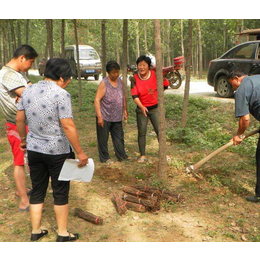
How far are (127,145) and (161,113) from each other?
2312mm

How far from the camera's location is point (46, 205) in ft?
12.7

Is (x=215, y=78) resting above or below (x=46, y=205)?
above

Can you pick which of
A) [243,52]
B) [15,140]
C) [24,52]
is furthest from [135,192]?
[243,52]

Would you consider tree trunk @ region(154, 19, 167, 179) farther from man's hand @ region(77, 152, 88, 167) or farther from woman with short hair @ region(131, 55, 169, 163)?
man's hand @ region(77, 152, 88, 167)

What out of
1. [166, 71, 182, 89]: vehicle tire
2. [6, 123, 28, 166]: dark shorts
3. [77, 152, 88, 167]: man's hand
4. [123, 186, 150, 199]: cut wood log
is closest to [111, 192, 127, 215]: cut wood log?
[123, 186, 150, 199]: cut wood log

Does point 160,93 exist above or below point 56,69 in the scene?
below

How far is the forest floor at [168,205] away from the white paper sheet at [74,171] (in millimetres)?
710

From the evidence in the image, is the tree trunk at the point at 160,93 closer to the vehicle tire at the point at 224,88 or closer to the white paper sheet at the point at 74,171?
the white paper sheet at the point at 74,171

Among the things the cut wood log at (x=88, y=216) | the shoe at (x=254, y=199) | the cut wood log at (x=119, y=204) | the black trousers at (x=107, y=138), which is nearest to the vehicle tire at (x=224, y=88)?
the black trousers at (x=107, y=138)

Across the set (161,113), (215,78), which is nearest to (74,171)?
(161,113)

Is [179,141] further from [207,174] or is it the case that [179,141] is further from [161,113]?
[161,113]

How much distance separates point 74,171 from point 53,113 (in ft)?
1.92

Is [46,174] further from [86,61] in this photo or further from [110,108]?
[86,61]

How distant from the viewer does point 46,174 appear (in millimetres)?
2973
